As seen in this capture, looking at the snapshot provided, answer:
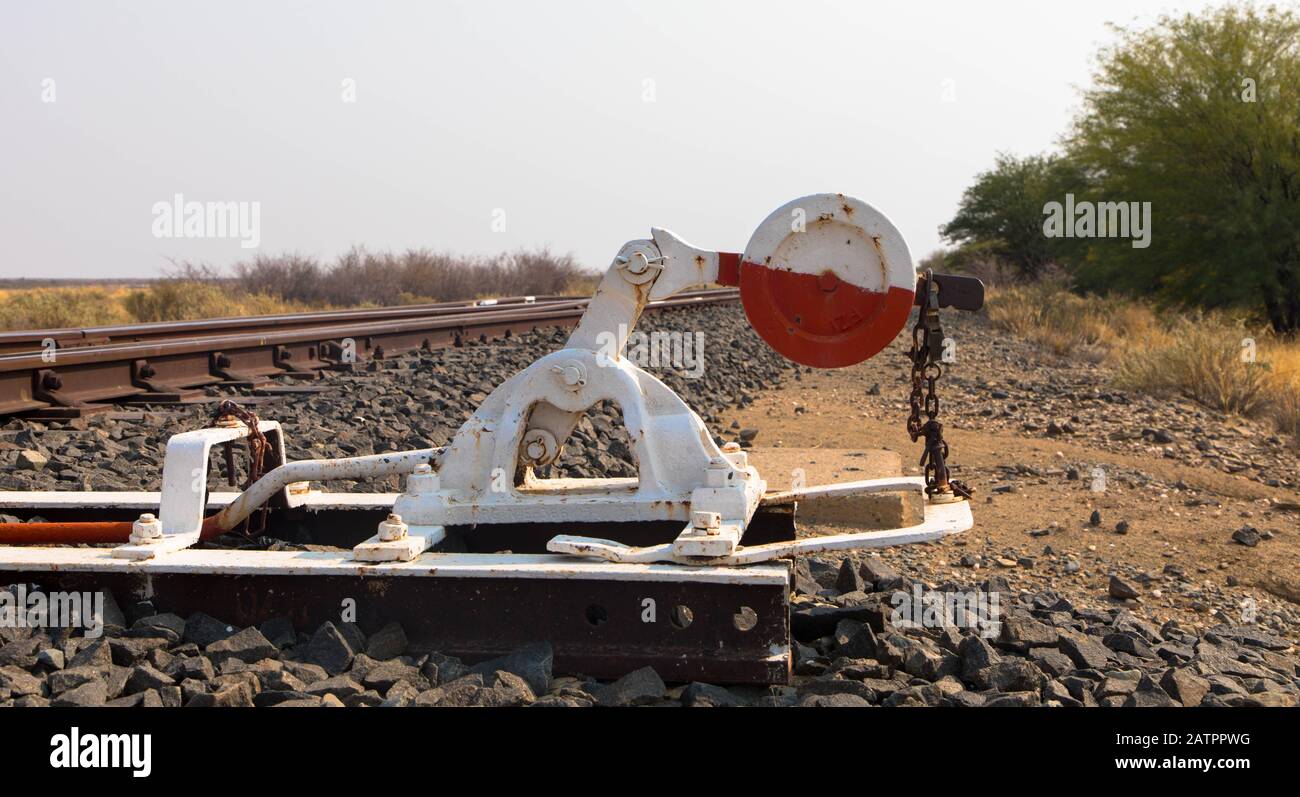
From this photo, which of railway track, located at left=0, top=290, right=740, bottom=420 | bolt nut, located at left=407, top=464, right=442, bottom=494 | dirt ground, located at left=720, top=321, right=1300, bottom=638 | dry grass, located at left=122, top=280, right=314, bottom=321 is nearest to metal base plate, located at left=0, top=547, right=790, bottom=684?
bolt nut, located at left=407, top=464, right=442, bottom=494

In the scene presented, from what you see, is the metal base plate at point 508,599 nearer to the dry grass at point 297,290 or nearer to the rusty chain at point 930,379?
the rusty chain at point 930,379

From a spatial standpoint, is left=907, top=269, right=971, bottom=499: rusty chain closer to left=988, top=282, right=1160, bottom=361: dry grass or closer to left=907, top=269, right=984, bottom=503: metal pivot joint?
left=907, top=269, right=984, bottom=503: metal pivot joint

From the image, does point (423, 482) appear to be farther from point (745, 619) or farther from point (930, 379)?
point (930, 379)

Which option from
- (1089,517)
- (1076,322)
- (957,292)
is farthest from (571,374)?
(1076,322)

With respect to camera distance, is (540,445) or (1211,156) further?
(1211,156)

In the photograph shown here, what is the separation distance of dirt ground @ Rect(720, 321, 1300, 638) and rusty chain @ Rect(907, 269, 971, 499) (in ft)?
4.77

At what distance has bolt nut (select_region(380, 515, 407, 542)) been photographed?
3557 mm

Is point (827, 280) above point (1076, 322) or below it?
below

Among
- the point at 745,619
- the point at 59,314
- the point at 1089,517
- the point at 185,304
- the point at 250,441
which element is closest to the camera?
the point at 745,619

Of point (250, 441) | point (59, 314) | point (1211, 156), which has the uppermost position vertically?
point (1211, 156)

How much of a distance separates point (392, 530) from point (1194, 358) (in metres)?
10.4

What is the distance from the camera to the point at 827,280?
376 cm

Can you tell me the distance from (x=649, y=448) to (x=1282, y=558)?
388cm
